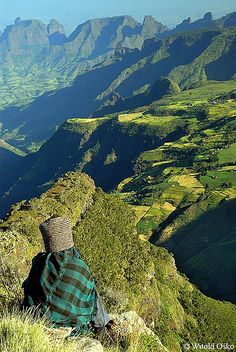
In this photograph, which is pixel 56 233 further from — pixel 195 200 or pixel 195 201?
pixel 195 200

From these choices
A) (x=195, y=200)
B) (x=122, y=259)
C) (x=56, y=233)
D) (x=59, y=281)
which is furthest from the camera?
(x=195, y=200)

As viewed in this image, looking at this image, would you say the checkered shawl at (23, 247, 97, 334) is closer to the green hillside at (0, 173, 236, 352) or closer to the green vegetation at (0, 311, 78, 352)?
the green vegetation at (0, 311, 78, 352)

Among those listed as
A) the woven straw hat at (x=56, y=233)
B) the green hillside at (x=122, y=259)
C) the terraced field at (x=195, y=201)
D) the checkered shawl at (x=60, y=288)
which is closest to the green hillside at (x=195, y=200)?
the terraced field at (x=195, y=201)

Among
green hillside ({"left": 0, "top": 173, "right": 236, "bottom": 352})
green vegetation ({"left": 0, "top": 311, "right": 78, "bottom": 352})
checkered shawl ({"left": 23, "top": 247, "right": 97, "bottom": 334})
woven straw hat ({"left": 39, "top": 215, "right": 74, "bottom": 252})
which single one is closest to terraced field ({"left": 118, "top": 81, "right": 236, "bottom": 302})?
green hillside ({"left": 0, "top": 173, "right": 236, "bottom": 352})

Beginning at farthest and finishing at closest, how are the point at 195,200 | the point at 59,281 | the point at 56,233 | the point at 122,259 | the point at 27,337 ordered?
the point at 195,200 → the point at 122,259 → the point at 59,281 → the point at 56,233 → the point at 27,337

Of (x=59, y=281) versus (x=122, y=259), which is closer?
Result: (x=59, y=281)

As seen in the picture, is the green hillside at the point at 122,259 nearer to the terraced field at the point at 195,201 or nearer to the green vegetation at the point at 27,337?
the terraced field at the point at 195,201

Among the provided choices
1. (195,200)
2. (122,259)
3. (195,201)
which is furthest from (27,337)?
(195,200)

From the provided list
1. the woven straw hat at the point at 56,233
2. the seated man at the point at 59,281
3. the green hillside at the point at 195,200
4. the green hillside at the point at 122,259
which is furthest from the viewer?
the green hillside at the point at 195,200

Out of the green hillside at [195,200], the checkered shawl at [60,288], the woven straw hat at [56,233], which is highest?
the woven straw hat at [56,233]
